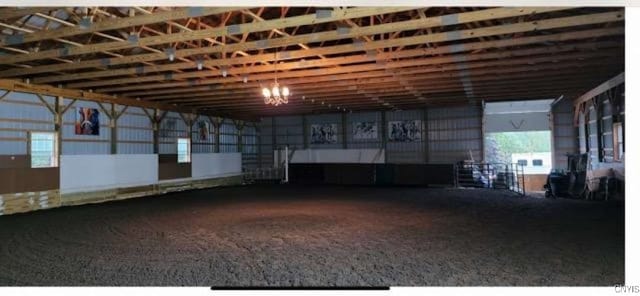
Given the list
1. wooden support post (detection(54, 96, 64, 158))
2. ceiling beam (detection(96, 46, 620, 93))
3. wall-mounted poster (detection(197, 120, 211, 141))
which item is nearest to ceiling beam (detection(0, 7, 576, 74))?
ceiling beam (detection(96, 46, 620, 93))

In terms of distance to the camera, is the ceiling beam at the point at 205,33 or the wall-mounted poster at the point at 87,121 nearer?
the ceiling beam at the point at 205,33

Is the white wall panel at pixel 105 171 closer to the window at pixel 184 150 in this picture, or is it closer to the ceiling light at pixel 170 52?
the window at pixel 184 150

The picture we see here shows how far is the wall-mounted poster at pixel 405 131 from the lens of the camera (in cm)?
1791

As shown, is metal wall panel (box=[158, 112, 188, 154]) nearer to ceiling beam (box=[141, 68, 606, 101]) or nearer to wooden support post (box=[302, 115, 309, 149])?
ceiling beam (box=[141, 68, 606, 101])

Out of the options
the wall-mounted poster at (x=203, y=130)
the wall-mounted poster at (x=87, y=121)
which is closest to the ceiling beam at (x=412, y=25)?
the wall-mounted poster at (x=87, y=121)

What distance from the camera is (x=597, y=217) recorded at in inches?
302

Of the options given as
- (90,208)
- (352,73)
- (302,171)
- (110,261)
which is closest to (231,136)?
(302,171)

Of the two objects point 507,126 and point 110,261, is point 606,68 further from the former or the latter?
point 110,261

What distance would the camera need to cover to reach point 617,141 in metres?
10.5

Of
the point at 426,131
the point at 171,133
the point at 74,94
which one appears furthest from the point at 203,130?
the point at 426,131

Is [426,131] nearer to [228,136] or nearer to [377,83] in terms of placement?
[377,83]

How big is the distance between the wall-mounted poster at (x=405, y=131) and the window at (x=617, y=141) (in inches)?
314

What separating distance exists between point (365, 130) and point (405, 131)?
1.82 metres

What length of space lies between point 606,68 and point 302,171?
39.1 ft
